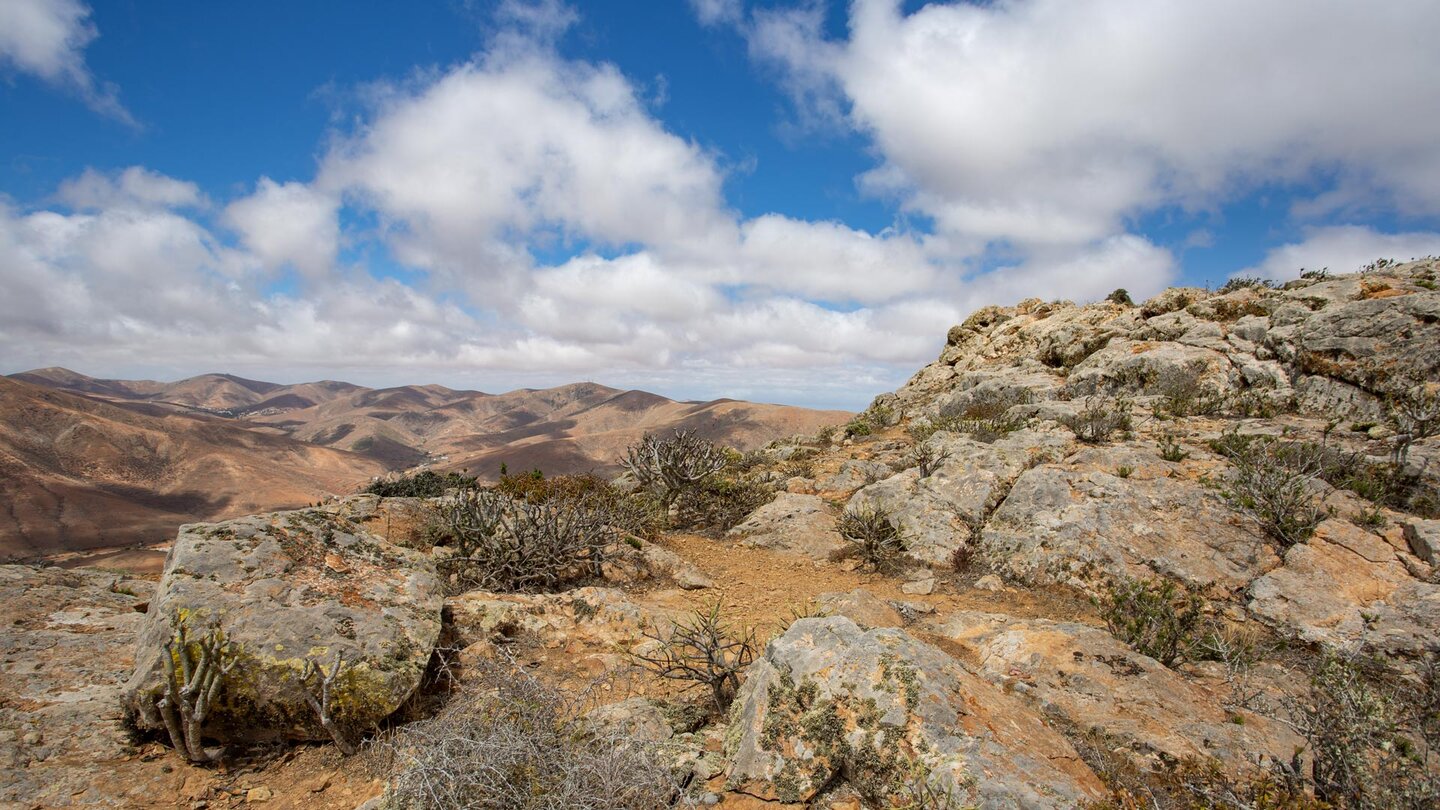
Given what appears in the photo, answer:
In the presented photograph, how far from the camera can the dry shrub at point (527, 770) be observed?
112 inches

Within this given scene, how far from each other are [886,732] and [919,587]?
16.5 ft

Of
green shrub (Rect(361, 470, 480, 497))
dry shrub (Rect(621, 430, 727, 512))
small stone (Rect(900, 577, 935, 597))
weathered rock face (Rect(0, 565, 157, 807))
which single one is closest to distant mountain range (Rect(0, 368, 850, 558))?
green shrub (Rect(361, 470, 480, 497))

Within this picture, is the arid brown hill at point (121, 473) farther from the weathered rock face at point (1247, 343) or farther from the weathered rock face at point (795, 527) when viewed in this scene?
the weathered rock face at point (1247, 343)

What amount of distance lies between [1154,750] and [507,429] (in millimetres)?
208228

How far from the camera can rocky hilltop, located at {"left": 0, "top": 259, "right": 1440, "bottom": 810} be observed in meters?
3.05

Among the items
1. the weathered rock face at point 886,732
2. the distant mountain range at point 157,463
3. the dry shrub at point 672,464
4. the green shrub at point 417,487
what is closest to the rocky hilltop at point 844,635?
the weathered rock face at point 886,732

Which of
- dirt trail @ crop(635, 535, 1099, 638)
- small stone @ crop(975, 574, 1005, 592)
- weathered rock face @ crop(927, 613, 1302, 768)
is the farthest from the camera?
small stone @ crop(975, 574, 1005, 592)

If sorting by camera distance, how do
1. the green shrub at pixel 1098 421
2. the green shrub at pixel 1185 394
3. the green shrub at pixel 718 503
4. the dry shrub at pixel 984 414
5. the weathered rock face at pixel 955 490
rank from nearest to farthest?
1. the weathered rock face at pixel 955 490
2. the green shrub at pixel 1098 421
3. the green shrub at pixel 718 503
4. the green shrub at pixel 1185 394
5. the dry shrub at pixel 984 414

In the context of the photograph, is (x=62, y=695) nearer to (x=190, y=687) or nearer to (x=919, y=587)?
(x=190, y=687)

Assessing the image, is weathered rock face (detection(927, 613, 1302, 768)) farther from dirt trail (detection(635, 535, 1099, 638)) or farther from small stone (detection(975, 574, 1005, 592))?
small stone (detection(975, 574, 1005, 592))

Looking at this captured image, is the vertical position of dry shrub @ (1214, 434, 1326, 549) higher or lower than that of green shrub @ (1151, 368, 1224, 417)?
lower

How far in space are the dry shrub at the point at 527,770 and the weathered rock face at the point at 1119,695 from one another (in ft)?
9.48

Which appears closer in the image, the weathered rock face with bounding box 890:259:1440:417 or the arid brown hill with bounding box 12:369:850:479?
the weathered rock face with bounding box 890:259:1440:417

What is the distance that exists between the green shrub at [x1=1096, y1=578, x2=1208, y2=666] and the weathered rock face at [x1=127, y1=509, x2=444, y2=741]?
6.43 meters
